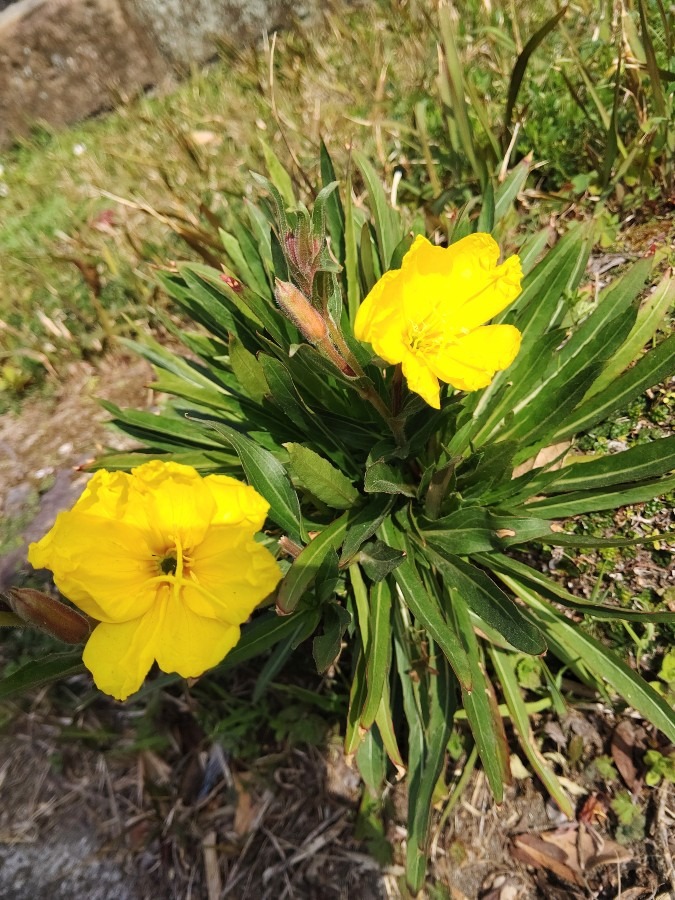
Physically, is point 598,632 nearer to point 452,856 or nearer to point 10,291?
point 452,856

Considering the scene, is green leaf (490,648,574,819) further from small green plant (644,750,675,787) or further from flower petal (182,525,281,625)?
flower petal (182,525,281,625)

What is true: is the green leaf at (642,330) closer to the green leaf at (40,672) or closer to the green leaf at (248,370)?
the green leaf at (248,370)

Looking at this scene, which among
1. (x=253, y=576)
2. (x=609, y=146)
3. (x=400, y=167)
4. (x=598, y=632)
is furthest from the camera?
(x=400, y=167)

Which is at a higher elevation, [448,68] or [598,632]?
[448,68]

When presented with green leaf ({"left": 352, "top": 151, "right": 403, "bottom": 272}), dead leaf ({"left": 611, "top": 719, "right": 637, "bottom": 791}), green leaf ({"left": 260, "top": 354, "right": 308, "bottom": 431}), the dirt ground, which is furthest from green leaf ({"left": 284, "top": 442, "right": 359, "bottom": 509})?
dead leaf ({"left": 611, "top": 719, "right": 637, "bottom": 791})

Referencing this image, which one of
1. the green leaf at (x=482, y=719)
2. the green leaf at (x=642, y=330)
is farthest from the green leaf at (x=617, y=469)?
the green leaf at (x=482, y=719)

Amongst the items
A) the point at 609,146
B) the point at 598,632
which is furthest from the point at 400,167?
the point at 598,632
